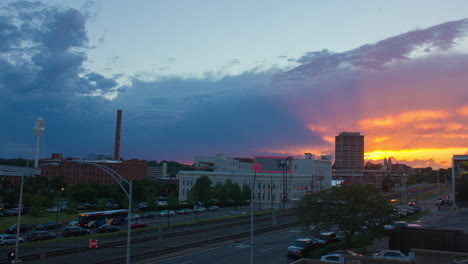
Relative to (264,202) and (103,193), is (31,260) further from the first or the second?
(264,202)

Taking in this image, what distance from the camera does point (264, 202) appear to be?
334 feet

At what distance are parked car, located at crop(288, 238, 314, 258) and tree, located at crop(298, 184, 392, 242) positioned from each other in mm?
1538

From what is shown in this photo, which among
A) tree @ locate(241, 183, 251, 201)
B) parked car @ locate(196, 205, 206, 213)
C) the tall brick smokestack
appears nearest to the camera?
parked car @ locate(196, 205, 206, 213)

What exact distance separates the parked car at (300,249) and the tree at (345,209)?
154 centimetres

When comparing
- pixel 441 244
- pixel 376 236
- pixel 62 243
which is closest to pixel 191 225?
pixel 62 243

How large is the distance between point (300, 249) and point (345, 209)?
523 cm

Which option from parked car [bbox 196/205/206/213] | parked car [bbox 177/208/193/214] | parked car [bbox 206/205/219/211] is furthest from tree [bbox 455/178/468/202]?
parked car [bbox 177/208/193/214]

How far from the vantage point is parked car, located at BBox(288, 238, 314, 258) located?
106ft

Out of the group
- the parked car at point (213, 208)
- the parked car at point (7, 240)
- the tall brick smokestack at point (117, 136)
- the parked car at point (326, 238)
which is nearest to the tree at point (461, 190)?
the parked car at point (213, 208)

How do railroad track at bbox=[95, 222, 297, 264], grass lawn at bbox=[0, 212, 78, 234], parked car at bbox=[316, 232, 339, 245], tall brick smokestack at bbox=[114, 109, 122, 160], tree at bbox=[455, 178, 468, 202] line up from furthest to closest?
tall brick smokestack at bbox=[114, 109, 122, 160], tree at bbox=[455, 178, 468, 202], grass lawn at bbox=[0, 212, 78, 234], parked car at bbox=[316, 232, 339, 245], railroad track at bbox=[95, 222, 297, 264]

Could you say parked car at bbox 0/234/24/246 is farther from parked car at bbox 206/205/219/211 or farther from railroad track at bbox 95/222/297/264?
parked car at bbox 206/205/219/211

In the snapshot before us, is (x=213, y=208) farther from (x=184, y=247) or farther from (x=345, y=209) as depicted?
(x=345, y=209)

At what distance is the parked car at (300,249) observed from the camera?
32.2 meters

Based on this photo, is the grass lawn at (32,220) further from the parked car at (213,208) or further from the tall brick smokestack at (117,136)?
the tall brick smokestack at (117,136)
